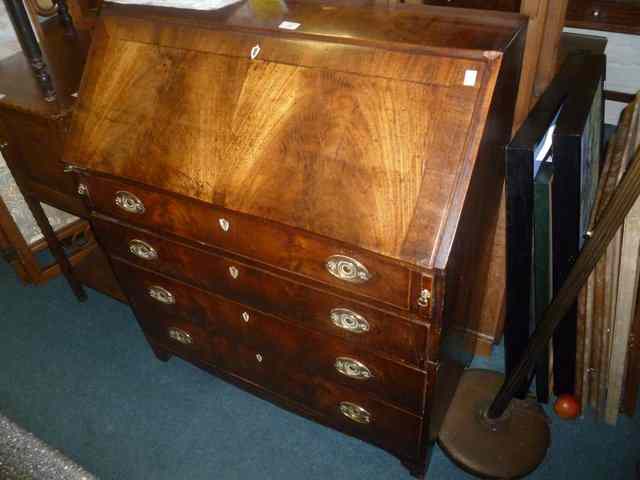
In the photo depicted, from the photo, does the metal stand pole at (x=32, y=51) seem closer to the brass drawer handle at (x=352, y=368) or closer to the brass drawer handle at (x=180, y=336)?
the brass drawer handle at (x=180, y=336)

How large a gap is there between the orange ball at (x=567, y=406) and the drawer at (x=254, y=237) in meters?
0.97

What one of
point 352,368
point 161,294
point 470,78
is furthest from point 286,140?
point 161,294

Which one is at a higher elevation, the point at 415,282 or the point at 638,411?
the point at 415,282

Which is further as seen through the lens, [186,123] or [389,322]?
[186,123]

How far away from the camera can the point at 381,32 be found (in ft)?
4.15

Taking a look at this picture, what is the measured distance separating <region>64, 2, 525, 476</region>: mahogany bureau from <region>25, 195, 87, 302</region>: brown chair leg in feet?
2.30

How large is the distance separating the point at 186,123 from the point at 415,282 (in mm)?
737

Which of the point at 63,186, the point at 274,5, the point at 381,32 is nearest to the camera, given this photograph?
the point at 381,32

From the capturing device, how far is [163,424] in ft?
6.64

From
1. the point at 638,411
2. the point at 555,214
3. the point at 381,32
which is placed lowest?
the point at 638,411

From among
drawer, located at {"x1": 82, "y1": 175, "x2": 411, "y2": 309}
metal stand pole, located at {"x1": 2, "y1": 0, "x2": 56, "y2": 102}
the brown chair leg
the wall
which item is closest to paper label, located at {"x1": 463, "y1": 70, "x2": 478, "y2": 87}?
drawer, located at {"x1": 82, "y1": 175, "x2": 411, "y2": 309}

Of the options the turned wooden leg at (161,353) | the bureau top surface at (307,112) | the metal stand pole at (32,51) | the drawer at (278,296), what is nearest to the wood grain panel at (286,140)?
the bureau top surface at (307,112)

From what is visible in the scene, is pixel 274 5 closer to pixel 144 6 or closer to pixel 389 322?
pixel 144 6

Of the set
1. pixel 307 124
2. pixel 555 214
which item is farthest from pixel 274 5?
pixel 555 214
